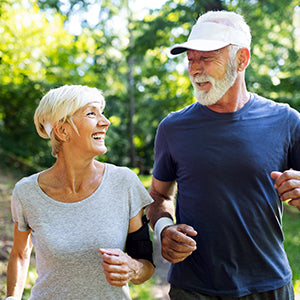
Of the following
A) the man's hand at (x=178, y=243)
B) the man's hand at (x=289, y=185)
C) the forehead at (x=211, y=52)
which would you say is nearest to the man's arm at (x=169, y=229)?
the man's hand at (x=178, y=243)

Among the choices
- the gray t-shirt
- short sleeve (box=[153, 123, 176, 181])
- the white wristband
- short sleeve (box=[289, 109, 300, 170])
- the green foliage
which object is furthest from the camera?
the green foliage

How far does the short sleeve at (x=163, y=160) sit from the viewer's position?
229 centimetres

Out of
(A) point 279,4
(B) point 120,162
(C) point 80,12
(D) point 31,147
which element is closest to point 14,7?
(C) point 80,12

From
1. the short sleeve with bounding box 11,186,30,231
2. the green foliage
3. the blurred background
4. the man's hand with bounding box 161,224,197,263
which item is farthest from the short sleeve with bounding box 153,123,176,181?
the blurred background

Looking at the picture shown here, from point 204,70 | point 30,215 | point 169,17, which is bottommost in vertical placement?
point 30,215

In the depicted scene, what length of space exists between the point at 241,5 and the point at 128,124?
10351 millimetres

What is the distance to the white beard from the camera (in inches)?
83.9

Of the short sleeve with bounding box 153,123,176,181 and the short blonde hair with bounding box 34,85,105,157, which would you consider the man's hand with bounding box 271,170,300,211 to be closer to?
the short sleeve with bounding box 153,123,176,181

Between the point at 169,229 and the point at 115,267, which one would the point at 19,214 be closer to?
the point at 115,267

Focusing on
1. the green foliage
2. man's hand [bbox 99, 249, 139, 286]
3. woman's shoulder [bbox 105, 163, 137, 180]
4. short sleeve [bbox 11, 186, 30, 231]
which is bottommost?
the green foliage

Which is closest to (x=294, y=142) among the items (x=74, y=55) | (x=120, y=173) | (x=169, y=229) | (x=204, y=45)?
(x=204, y=45)

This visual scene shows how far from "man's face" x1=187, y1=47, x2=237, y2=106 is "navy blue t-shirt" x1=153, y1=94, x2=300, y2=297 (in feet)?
0.45

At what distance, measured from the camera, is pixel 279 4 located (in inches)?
330

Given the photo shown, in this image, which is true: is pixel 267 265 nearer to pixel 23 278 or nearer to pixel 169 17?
pixel 23 278
